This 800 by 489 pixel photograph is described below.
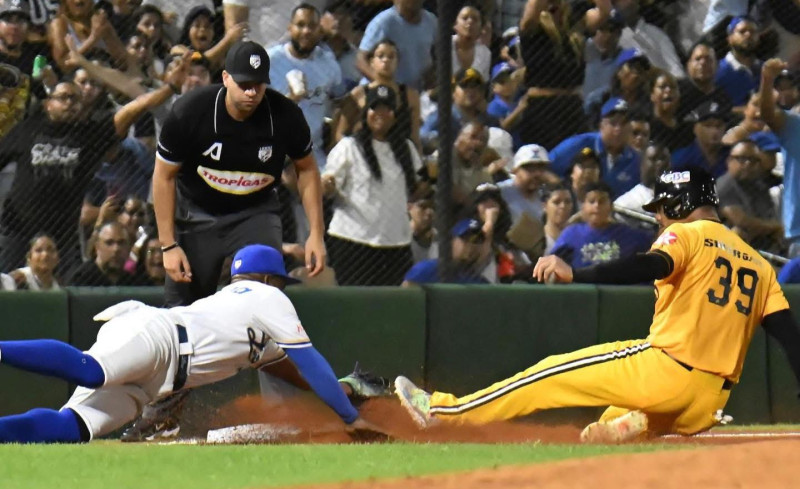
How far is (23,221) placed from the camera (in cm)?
830

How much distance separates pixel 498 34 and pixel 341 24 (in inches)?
47.0

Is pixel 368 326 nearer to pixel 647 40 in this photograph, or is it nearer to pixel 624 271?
pixel 624 271

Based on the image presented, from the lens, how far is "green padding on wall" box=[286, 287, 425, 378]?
28.1ft

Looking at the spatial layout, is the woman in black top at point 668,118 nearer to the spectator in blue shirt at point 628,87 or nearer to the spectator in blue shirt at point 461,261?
the spectator in blue shirt at point 628,87

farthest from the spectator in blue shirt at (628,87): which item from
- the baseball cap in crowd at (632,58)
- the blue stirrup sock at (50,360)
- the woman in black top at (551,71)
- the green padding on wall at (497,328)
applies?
the blue stirrup sock at (50,360)

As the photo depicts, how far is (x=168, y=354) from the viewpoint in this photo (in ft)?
20.6

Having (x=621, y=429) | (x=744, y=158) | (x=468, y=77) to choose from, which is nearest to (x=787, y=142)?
(x=744, y=158)

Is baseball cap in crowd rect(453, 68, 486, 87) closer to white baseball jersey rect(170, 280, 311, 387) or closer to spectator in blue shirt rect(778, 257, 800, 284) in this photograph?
spectator in blue shirt rect(778, 257, 800, 284)

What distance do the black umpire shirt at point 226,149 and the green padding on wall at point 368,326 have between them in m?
1.42

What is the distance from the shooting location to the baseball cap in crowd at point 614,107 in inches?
391

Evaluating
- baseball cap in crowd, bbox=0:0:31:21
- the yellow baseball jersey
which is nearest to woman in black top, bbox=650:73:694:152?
the yellow baseball jersey

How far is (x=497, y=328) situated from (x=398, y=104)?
1.68 m

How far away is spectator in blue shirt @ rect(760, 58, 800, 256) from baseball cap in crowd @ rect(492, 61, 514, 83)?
2.00 m

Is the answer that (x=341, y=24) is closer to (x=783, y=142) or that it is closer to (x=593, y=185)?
(x=593, y=185)
